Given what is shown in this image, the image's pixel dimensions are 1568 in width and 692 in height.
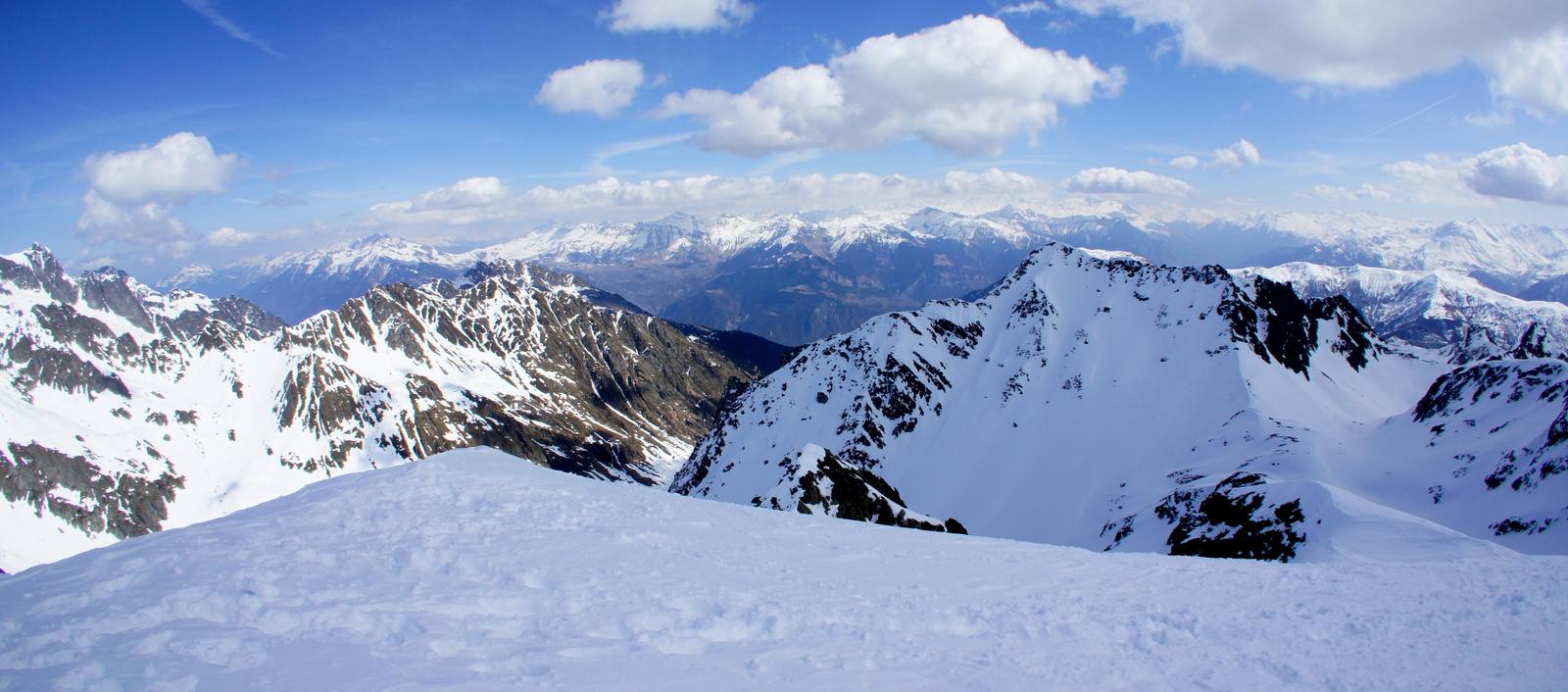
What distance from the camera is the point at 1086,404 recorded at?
134750 millimetres

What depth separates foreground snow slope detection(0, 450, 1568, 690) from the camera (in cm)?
971

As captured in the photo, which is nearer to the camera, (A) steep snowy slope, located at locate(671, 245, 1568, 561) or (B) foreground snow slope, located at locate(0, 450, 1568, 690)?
(B) foreground snow slope, located at locate(0, 450, 1568, 690)

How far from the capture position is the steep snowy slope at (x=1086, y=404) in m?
93.8

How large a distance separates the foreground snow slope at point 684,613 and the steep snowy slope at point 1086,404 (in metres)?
48.3

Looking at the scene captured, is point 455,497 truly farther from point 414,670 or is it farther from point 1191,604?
point 1191,604

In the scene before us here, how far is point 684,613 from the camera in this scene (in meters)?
12.1

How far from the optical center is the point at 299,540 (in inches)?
568

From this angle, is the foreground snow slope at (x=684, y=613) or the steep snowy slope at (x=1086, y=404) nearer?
the foreground snow slope at (x=684, y=613)

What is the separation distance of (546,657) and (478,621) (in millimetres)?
2053

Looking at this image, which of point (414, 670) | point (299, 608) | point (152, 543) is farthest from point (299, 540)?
point (414, 670)

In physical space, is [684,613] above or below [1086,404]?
above

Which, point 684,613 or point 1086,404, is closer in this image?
Answer: point 684,613

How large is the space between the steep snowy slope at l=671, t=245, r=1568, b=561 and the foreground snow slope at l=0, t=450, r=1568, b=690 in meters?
48.3

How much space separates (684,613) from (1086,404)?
458ft
